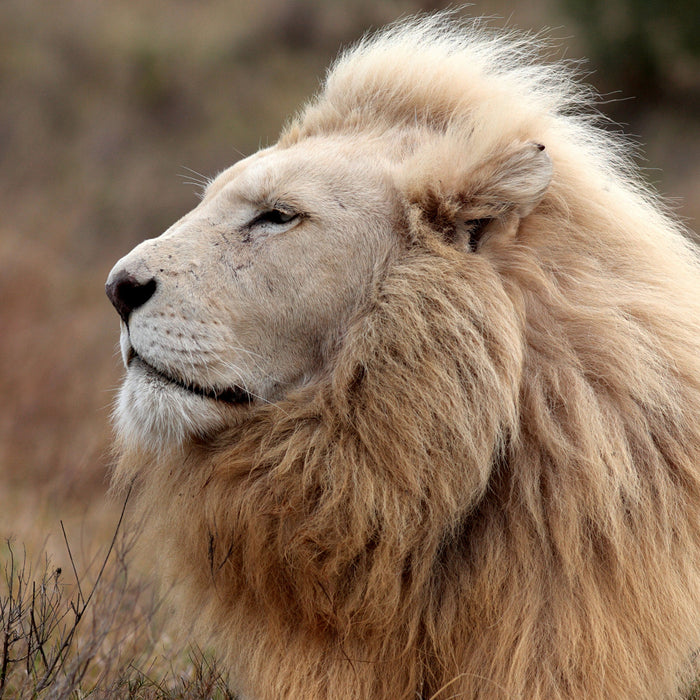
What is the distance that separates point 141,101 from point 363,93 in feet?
56.0

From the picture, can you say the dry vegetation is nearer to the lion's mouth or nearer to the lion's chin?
the lion's chin

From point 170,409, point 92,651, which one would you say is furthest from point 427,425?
point 92,651

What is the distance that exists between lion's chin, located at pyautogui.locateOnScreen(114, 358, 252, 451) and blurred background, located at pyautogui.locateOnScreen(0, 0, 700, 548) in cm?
570

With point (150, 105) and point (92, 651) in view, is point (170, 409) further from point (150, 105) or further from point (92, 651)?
point (150, 105)

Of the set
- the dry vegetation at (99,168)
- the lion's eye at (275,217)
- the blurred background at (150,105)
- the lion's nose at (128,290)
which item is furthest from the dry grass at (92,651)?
the blurred background at (150,105)

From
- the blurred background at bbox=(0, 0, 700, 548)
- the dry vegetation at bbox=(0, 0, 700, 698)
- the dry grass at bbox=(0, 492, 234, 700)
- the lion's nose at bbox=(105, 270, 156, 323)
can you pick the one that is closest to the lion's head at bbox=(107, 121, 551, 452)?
the lion's nose at bbox=(105, 270, 156, 323)

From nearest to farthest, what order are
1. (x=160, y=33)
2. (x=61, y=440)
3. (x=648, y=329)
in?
1. (x=648, y=329)
2. (x=61, y=440)
3. (x=160, y=33)

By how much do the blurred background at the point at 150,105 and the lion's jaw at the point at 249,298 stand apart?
5786 millimetres

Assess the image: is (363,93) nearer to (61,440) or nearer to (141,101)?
(61,440)

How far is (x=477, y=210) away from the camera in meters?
2.69

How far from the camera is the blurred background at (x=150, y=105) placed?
10.7m

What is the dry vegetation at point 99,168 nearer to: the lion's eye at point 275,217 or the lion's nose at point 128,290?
the lion's nose at point 128,290

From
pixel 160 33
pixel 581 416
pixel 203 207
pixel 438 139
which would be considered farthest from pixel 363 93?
pixel 160 33

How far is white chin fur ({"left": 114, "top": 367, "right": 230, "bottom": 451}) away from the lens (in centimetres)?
270
